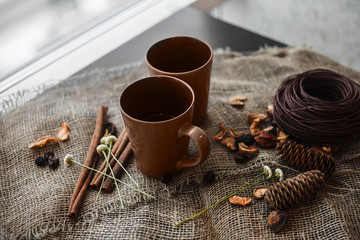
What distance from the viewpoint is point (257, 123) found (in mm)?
973

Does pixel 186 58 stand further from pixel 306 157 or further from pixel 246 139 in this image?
pixel 306 157

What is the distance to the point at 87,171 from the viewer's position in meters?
0.87

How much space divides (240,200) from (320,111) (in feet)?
0.95

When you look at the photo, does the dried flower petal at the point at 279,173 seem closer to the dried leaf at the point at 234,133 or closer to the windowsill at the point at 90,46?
the dried leaf at the point at 234,133

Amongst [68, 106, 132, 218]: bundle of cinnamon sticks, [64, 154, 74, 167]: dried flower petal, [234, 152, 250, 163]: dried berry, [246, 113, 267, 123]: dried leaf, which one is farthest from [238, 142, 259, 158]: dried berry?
[64, 154, 74, 167]: dried flower petal

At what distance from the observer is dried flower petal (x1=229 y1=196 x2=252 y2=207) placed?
0.80 metres

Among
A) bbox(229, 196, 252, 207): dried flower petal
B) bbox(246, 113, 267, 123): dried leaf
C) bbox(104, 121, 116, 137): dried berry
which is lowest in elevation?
bbox(229, 196, 252, 207): dried flower petal

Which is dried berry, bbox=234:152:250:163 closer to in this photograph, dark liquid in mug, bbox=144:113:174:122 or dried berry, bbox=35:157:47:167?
dark liquid in mug, bbox=144:113:174:122

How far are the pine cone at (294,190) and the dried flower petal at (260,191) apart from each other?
22 millimetres

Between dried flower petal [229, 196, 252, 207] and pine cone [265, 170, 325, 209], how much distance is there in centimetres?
4

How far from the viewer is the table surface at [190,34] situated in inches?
49.3

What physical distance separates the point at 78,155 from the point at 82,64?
42 centimetres

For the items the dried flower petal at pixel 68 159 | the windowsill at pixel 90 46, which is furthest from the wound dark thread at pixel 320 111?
the windowsill at pixel 90 46

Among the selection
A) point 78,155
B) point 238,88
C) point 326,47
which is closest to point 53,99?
point 78,155
